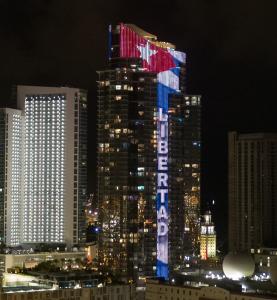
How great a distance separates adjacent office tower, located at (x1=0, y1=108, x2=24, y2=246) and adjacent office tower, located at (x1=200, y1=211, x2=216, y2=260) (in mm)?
13883

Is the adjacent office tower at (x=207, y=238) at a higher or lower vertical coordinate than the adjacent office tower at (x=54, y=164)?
lower

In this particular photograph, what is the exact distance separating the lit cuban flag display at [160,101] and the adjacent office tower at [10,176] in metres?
12.2

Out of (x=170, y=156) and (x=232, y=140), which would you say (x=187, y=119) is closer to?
(x=170, y=156)

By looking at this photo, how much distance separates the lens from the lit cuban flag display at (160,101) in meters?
52.8

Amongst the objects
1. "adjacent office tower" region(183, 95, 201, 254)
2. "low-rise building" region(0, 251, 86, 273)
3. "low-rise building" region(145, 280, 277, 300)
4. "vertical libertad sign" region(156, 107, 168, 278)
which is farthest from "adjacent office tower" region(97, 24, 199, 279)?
"low-rise building" region(145, 280, 277, 300)

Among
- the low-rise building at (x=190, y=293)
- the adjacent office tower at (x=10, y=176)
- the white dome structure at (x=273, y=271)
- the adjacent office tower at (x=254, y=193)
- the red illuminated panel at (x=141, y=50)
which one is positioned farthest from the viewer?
the adjacent office tower at (x=254, y=193)

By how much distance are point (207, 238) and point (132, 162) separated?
17.6m

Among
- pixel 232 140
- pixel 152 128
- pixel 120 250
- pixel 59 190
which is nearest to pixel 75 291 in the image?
pixel 120 250

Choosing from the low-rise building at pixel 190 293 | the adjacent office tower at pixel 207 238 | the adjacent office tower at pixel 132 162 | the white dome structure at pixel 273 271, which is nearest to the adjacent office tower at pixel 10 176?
the adjacent office tower at pixel 132 162

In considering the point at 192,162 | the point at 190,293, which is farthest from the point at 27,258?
the point at 190,293

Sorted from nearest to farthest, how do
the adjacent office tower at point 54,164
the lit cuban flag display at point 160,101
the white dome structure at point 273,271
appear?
the white dome structure at point 273,271
the lit cuban flag display at point 160,101
the adjacent office tower at point 54,164

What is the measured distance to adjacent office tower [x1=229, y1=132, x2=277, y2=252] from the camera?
69938mm

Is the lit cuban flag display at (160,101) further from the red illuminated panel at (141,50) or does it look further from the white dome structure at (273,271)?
the white dome structure at (273,271)

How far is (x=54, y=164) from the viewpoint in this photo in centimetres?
6184
